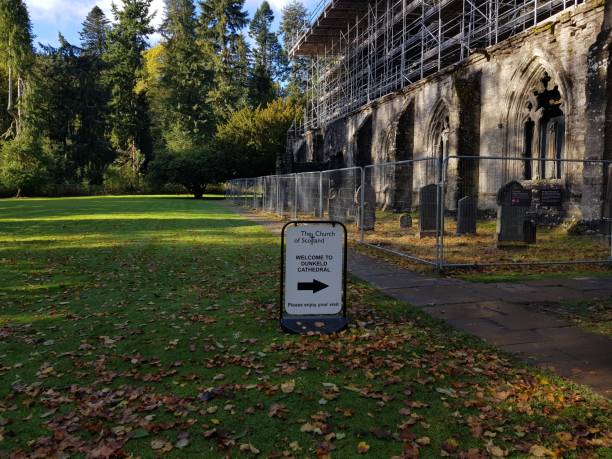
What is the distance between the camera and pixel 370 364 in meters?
4.75

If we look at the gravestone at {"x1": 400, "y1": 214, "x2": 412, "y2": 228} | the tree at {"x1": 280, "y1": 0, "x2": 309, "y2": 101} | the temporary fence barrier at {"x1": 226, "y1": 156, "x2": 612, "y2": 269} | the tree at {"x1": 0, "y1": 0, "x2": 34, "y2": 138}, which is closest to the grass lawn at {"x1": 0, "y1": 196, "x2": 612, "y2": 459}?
the temporary fence barrier at {"x1": 226, "y1": 156, "x2": 612, "y2": 269}

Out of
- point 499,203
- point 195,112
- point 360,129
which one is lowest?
point 499,203

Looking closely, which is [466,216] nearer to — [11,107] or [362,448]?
[362,448]

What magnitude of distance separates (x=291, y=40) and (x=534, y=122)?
65664 millimetres

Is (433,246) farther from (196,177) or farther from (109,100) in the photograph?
(109,100)

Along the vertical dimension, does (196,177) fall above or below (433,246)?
above

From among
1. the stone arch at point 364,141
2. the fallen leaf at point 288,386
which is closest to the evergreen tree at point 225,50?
the stone arch at point 364,141

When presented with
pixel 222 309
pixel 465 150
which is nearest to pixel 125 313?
pixel 222 309

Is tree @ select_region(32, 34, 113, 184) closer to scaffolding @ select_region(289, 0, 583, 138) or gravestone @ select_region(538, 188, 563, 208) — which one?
scaffolding @ select_region(289, 0, 583, 138)

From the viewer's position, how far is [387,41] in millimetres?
31797

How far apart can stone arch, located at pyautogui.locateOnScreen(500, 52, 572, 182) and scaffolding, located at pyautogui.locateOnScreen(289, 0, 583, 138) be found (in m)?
2.86

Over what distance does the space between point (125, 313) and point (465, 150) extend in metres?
17.3

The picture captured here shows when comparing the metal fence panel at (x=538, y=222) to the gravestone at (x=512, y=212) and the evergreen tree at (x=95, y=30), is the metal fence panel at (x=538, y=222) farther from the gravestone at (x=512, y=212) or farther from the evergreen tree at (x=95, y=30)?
the evergreen tree at (x=95, y=30)

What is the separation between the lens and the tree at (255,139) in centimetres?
4816
